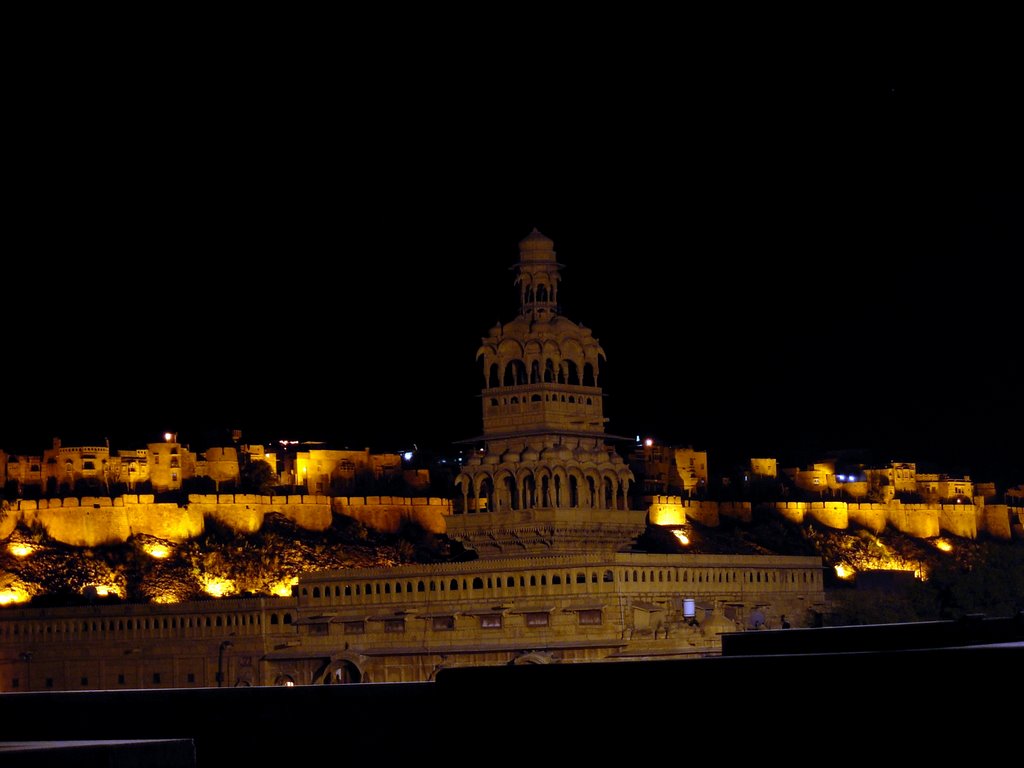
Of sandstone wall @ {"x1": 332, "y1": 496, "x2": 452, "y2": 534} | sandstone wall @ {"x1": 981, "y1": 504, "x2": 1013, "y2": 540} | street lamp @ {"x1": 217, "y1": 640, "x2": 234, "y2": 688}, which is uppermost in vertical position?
sandstone wall @ {"x1": 332, "y1": 496, "x2": 452, "y2": 534}

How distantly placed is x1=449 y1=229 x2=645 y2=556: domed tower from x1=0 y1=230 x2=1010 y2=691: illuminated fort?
0.27 feet

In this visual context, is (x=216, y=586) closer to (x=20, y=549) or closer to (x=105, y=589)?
(x=105, y=589)

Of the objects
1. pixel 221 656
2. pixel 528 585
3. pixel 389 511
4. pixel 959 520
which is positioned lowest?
pixel 221 656

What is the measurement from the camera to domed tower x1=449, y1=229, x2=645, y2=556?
87.2 m

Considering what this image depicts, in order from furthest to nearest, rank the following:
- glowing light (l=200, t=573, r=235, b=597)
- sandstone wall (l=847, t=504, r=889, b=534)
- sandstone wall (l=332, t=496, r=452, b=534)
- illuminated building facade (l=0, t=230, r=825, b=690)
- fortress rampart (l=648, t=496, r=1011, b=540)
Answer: sandstone wall (l=847, t=504, r=889, b=534) → fortress rampart (l=648, t=496, r=1011, b=540) → sandstone wall (l=332, t=496, r=452, b=534) → glowing light (l=200, t=573, r=235, b=597) → illuminated building facade (l=0, t=230, r=825, b=690)

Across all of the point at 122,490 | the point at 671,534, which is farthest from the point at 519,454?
the point at 671,534

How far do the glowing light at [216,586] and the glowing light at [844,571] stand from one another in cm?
4567

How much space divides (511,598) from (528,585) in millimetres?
946

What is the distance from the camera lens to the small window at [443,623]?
88.2 metres

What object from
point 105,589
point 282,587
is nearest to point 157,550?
point 105,589

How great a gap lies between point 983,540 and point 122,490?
65939 millimetres

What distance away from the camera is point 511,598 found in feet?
284

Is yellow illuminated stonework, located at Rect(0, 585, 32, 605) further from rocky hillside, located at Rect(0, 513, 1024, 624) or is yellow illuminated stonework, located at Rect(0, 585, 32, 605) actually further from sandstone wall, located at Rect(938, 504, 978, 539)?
sandstone wall, located at Rect(938, 504, 978, 539)

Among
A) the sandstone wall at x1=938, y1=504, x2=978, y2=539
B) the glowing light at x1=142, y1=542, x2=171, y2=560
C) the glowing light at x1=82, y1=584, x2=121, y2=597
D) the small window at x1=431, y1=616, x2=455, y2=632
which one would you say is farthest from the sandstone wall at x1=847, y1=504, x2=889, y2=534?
the small window at x1=431, y1=616, x2=455, y2=632
